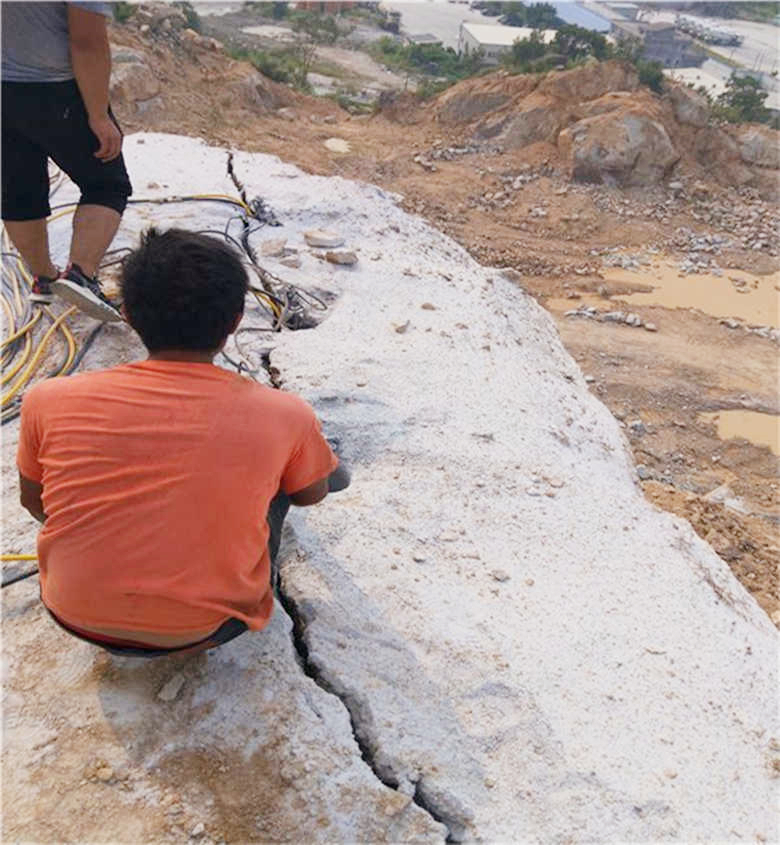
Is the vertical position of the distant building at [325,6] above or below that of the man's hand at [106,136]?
above

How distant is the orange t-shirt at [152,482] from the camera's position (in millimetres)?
1408

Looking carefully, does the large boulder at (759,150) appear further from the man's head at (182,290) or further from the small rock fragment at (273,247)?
the man's head at (182,290)

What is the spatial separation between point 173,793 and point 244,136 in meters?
10.6

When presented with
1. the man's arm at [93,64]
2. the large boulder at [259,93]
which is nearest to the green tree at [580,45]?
the large boulder at [259,93]

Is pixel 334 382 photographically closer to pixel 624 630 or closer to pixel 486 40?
pixel 624 630

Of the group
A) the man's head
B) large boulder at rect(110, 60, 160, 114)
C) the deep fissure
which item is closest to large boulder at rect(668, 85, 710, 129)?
large boulder at rect(110, 60, 160, 114)

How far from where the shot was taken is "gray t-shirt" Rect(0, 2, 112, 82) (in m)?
2.54

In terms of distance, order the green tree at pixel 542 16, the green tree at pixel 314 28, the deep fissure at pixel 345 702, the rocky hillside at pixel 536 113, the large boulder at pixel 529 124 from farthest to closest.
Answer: the green tree at pixel 542 16 < the green tree at pixel 314 28 < the large boulder at pixel 529 124 < the rocky hillside at pixel 536 113 < the deep fissure at pixel 345 702

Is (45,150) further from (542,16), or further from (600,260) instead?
(542,16)

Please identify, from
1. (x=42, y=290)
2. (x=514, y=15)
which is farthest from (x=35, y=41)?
(x=514, y=15)

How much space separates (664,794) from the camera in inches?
75.0

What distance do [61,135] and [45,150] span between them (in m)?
0.17

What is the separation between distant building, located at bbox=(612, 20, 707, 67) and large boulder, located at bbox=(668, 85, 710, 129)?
69.3ft

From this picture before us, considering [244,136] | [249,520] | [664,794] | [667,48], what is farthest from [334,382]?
[667,48]
